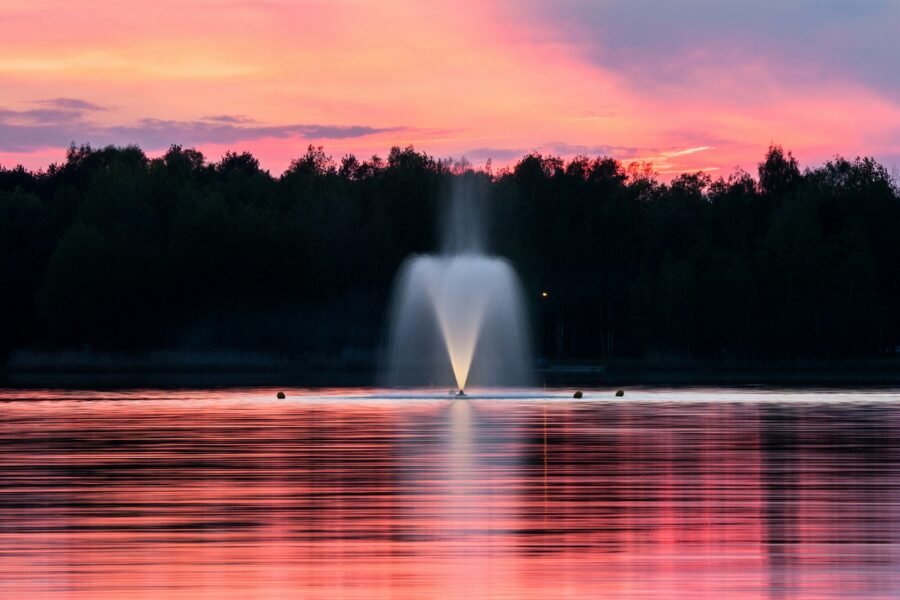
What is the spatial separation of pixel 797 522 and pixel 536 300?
124865 millimetres

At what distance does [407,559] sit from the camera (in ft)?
59.2

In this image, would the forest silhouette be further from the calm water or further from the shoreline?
the calm water

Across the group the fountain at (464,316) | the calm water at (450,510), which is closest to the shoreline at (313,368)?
the fountain at (464,316)

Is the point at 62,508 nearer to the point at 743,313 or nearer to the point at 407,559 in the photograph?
the point at 407,559

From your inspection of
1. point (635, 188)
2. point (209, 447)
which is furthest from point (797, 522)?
point (635, 188)

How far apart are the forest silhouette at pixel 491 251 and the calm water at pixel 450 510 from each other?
91.0 metres

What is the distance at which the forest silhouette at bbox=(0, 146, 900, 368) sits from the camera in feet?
445

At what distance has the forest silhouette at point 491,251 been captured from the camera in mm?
135500

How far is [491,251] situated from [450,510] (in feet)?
412

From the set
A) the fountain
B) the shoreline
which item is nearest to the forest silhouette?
the shoreline

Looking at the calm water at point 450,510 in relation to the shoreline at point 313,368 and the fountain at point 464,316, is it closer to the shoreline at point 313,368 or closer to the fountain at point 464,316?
the fountain at point 464,316

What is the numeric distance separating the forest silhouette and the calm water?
91.0 m

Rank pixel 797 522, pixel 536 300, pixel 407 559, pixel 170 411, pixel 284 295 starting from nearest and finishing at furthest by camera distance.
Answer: pixel 407 559 → pixel 797 522 → pixel 170 411 → pixel 284 295 → pixel 536 300

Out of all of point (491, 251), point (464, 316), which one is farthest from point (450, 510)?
A: point (491, 251)
